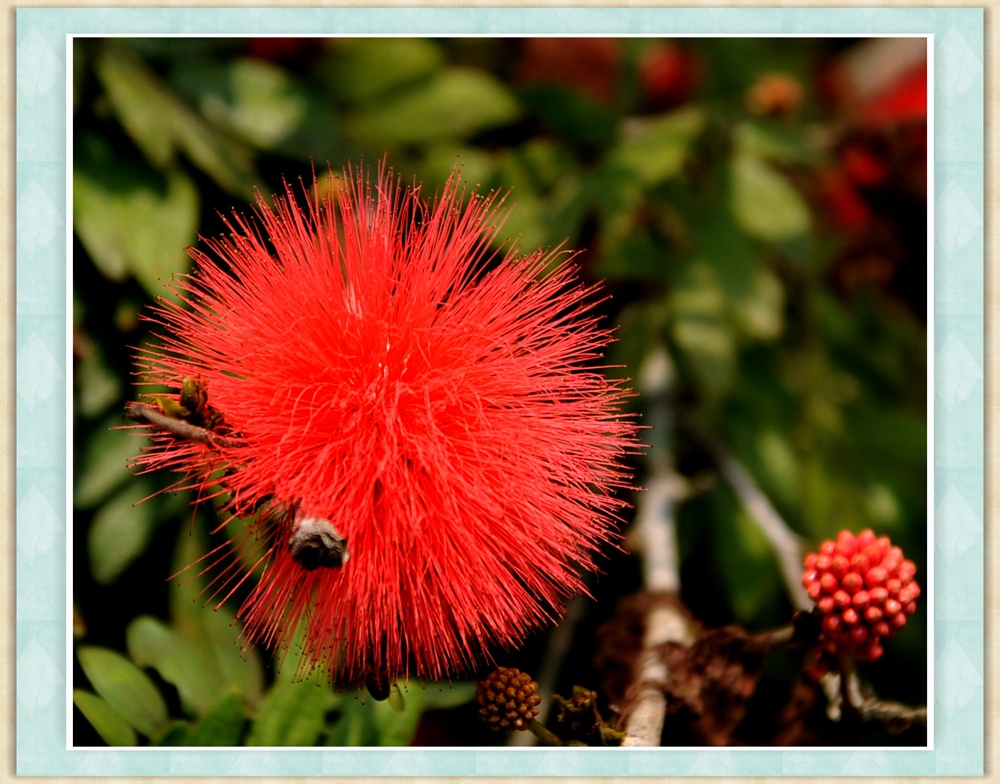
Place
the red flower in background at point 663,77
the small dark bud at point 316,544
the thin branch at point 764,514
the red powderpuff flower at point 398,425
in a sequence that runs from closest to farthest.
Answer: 1. the small dark bud at point 316,544
2. the red powderpuff flower at point 398,425
3. the thin branch at point 764,514
4. the red flower in background at point 663,77

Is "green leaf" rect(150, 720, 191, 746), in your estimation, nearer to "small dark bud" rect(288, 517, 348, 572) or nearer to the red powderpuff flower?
the red powderpuff flower

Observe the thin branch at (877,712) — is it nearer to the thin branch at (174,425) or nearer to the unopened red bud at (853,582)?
the unopened red bud at (853,582)

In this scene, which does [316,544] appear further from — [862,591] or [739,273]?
[739,273]

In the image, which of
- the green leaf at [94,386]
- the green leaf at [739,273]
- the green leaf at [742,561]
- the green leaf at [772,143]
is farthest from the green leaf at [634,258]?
the green leaf at [94,386]

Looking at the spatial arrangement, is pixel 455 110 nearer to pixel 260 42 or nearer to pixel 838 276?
pixel 260 42

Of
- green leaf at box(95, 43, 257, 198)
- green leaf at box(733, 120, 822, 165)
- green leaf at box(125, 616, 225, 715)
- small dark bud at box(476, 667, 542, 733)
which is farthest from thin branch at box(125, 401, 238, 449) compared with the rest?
green leaf at box(733, 120, 822, 165)
